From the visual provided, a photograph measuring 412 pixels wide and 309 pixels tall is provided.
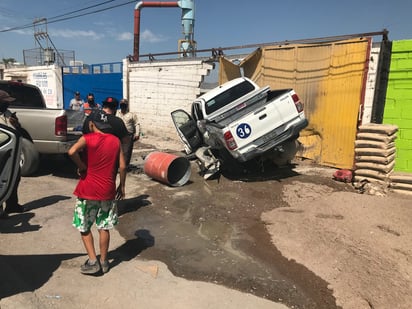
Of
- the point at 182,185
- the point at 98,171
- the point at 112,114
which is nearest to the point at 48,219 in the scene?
the point at 112,114

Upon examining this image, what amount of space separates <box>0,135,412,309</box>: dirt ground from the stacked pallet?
1.18 ft

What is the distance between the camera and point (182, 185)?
23.7ft

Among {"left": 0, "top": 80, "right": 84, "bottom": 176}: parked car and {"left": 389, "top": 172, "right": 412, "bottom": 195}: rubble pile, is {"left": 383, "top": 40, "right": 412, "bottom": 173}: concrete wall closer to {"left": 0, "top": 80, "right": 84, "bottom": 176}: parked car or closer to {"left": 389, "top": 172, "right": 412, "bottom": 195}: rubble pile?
{"left": 389, "top": 172, "right": 412, "bottom": 195}: rubble pile

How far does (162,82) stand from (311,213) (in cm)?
950

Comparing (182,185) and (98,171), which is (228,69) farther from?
(98,171)

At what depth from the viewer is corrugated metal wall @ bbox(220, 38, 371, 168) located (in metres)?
8.10

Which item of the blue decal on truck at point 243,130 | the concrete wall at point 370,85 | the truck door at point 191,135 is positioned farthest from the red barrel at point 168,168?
the concrete wall at point 370,85

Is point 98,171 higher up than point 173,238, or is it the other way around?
point 98,171

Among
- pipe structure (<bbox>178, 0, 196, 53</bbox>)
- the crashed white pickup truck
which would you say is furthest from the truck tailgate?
pipe structure (<bbox>178, 0, 196, 53</bbox>)

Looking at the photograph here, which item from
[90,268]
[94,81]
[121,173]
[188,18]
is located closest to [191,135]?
[121,173]

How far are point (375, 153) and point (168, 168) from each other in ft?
13.2

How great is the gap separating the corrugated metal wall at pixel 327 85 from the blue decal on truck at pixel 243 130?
2790 millimetres

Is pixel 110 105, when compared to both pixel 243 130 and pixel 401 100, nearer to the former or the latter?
pixel 243 130

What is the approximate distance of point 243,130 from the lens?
6902 millimetres
